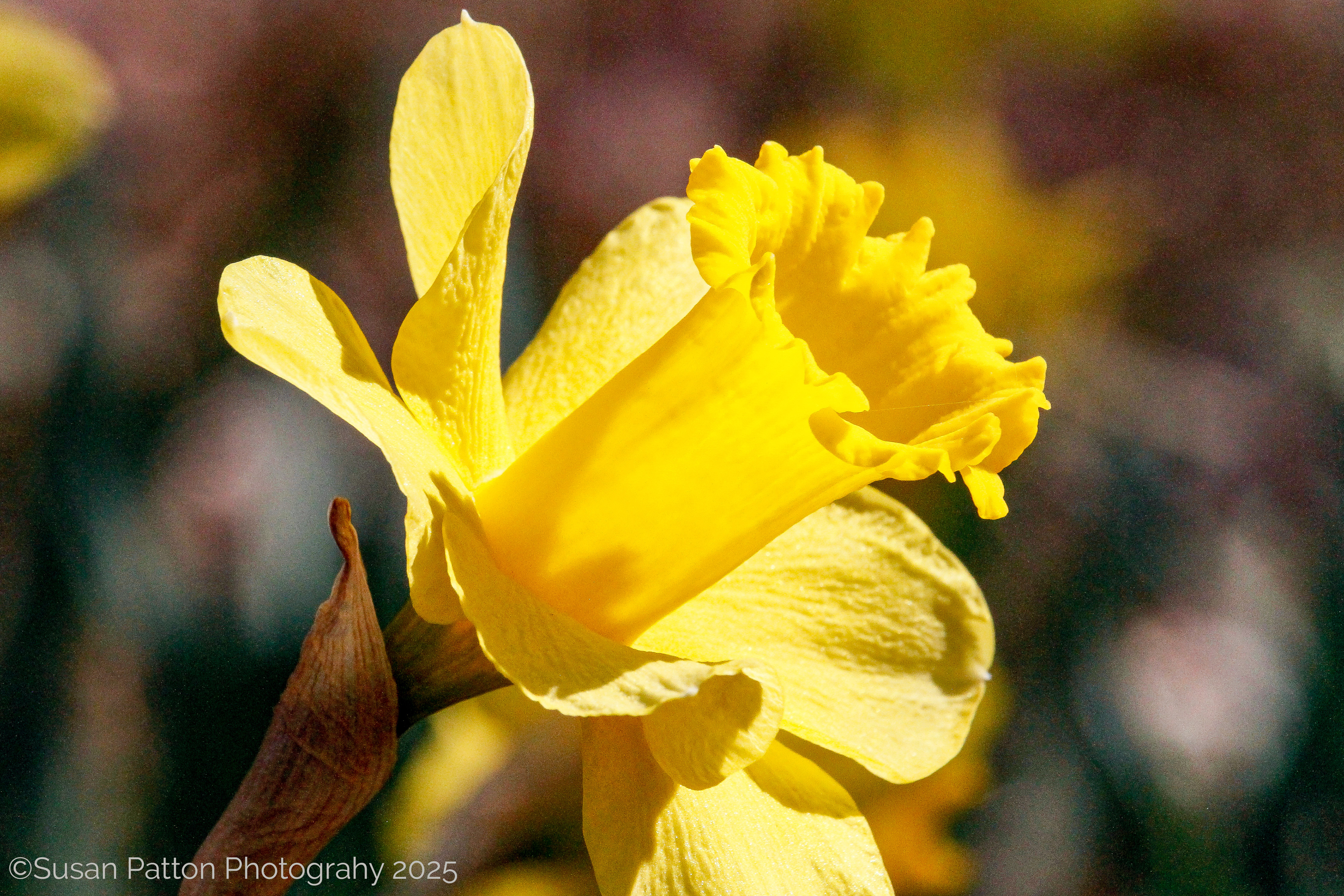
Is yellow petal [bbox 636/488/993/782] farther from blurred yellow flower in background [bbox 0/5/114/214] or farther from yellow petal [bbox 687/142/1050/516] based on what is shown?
blurred yellow flower in background [bbox 0/5/114/214]

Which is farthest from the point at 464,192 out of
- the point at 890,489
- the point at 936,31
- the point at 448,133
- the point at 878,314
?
the point at 936,31

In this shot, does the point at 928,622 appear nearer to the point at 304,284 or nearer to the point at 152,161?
the point at 304,284

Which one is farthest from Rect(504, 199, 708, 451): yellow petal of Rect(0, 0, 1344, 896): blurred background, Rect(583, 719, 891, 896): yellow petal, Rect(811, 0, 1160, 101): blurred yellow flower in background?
Rect(811, 0, 1160, 101): blurred yellow flower in background

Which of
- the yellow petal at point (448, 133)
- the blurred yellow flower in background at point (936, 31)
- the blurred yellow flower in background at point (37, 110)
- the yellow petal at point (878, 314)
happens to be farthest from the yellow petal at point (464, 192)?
the blurred yellow flower in background at point (936, 31)

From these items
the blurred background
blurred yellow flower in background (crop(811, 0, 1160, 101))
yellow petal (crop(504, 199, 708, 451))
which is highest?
blurred yellow flower in background (crop(811, 0, 1160, 101))

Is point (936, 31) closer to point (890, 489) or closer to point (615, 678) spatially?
point (890, 489)

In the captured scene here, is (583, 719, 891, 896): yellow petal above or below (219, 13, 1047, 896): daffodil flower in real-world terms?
below

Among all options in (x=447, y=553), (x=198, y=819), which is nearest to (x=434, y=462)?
(x=447, y=553)
